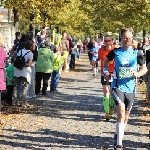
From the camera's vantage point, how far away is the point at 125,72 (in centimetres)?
770

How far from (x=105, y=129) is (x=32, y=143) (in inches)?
79.6

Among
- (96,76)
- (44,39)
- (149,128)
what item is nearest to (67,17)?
(96,76)

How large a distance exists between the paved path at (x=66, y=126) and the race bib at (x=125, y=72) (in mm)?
1316

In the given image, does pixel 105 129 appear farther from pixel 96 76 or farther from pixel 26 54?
pixel 96 76

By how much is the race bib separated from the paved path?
132 centimetres

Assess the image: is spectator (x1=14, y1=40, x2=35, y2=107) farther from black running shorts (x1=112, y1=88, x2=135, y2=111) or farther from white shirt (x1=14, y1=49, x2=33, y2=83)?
black running shorts (x1=112, y1=88, x2=135, y2=111)

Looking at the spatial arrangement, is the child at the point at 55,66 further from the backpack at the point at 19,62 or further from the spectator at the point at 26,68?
the backpack at the point at 19,62

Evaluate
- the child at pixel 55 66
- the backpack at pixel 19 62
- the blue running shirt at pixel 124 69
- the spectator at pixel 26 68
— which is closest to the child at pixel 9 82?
the spectator at pixel 26 68

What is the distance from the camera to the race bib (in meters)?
7.69

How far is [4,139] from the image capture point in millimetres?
8492

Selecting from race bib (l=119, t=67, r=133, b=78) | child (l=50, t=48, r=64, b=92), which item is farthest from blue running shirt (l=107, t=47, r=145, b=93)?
child (l=50, t=48, r=64, b=92)

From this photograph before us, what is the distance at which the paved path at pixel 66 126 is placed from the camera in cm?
827

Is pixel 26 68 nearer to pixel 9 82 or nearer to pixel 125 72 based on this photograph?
pixel 9 82

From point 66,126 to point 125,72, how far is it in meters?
2.77
